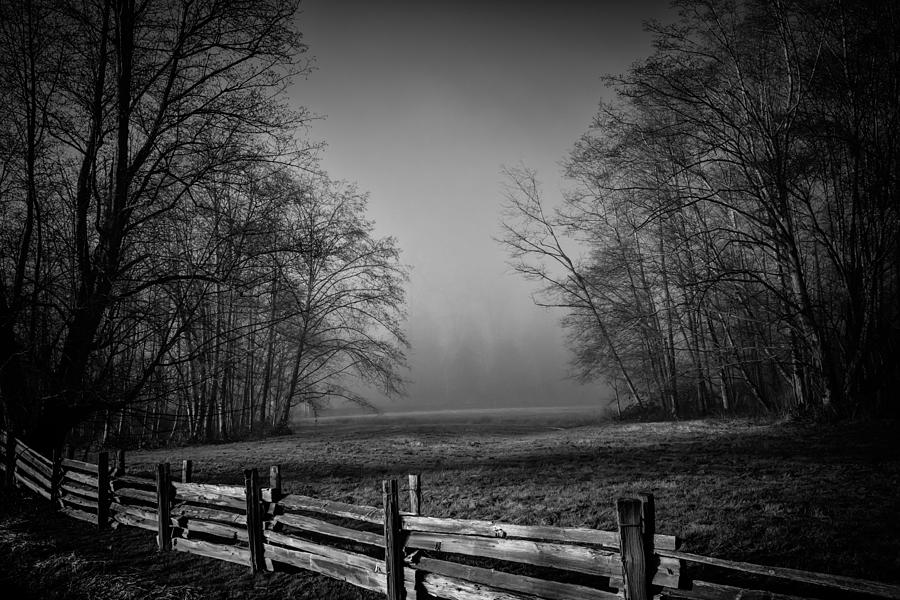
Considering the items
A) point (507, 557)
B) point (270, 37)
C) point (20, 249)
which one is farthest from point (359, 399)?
point (507, 557)

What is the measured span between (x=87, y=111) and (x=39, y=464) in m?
7.59

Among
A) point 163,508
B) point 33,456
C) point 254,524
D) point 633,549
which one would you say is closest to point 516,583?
point 633,549

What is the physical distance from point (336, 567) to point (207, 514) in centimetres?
259

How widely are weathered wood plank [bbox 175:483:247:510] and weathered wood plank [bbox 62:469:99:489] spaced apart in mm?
2816

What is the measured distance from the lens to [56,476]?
9641 millimetres

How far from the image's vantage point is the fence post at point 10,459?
1075 cm

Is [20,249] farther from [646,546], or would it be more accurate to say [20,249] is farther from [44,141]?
[646,546]

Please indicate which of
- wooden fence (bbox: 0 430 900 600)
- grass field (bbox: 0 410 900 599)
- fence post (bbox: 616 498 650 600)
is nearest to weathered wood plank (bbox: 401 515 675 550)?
wooden fence (bbox: 0 430 900 600)

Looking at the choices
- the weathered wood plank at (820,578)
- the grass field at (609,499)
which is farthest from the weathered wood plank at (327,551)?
the weathered wood plank at (820,578)

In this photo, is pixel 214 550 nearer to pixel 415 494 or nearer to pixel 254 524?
pixel 254 524

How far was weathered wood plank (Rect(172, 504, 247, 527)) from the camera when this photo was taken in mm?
6734

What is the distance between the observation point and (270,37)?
940 cm

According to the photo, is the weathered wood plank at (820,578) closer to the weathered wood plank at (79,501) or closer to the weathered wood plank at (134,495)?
the weathered wood plank at (134,495)

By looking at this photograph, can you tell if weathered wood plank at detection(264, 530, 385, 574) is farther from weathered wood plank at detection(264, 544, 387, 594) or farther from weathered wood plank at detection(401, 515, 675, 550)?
weathered wood plank at detection(401, 515, 675, 550)
